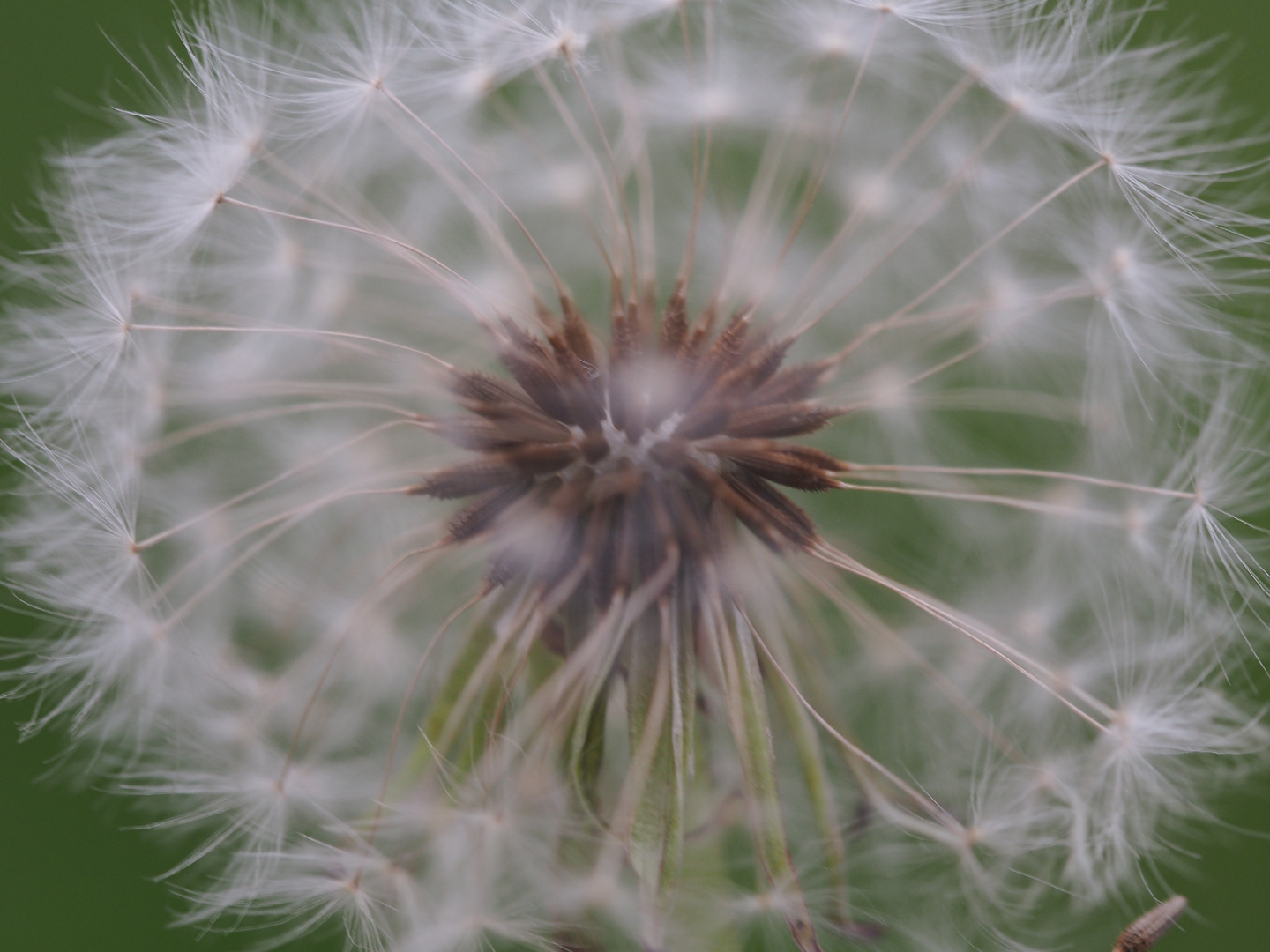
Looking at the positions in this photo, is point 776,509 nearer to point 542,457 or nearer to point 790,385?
point 790,385

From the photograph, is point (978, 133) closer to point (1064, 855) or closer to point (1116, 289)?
point (1116, 289)

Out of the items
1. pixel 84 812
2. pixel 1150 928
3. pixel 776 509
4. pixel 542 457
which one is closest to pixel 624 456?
pixel 542 457

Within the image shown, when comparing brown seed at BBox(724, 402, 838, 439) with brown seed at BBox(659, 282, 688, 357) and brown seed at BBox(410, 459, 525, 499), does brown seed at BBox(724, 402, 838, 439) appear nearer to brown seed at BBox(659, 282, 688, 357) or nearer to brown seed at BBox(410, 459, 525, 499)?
brown seed at BBox(659, 282, 688, 357)

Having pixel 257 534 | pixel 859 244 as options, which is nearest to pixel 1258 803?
pixel 859 244

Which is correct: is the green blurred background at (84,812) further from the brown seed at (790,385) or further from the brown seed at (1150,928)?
the brown seed at (790,385)

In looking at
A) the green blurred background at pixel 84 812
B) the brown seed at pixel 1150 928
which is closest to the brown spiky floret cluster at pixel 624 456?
the brown seed at pixel 1150 928
